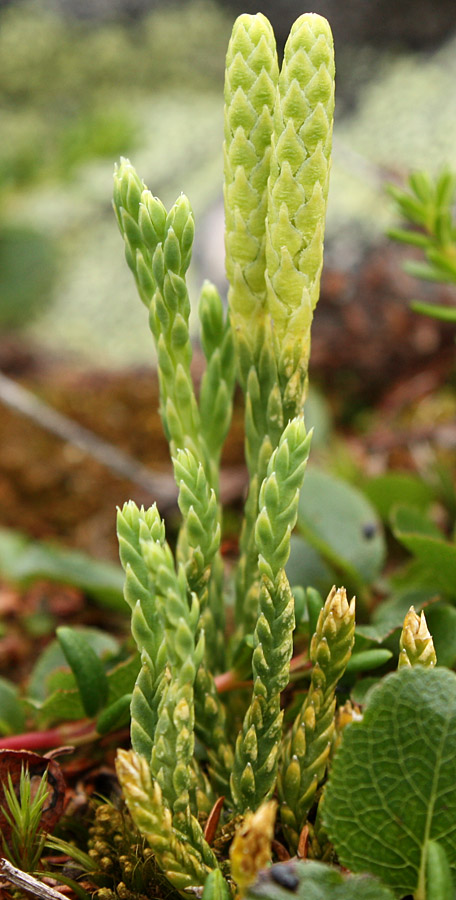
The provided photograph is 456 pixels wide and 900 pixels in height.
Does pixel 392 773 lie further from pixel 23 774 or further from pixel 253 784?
pixel 23 774

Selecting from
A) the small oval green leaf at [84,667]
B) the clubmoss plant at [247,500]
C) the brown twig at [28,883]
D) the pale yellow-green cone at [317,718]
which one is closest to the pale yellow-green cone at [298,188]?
the clubmoss plant at [247,500]

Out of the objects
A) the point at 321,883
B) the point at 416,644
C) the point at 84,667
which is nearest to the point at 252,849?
the point at 321,883

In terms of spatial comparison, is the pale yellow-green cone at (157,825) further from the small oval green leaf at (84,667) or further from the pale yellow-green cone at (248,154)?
the pale yellow-green cone at (248,154)

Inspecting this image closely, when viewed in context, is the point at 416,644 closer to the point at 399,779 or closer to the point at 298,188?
the point at 399,779

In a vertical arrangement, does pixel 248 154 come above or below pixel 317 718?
above

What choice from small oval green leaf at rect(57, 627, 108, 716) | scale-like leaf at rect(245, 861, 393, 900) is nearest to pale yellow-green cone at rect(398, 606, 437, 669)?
scale-like leaf at rect(245, 861, 393, 900)

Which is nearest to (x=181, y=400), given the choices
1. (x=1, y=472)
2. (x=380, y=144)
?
(x=1, y=472)

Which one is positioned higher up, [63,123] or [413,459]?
[63,123]
